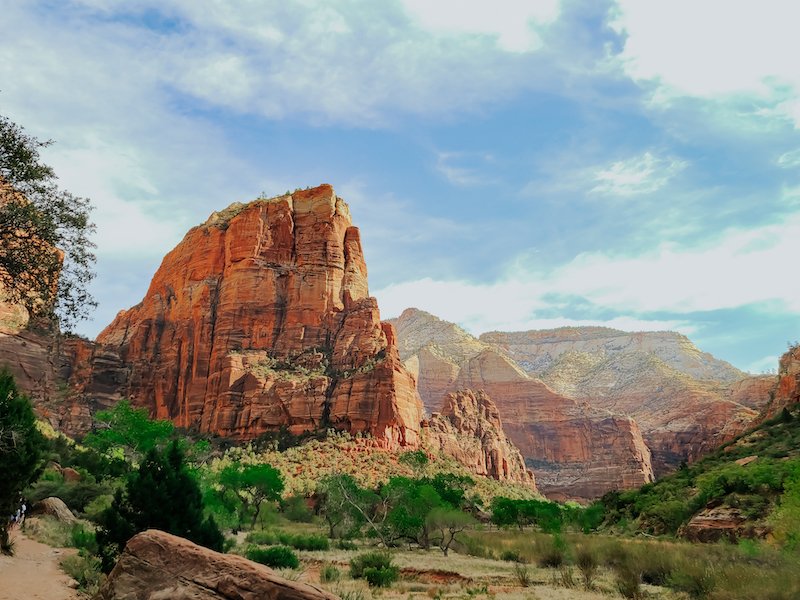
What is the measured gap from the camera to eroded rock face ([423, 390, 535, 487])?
105750 millimetres

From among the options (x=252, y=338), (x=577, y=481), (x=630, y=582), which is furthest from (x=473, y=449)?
(x=630, y=582)

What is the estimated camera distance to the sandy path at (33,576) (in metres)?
12.7

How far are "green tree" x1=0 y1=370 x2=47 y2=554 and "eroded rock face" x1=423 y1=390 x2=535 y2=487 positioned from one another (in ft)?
260

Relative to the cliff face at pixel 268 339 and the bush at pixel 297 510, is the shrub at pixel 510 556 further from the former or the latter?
the cliff face at pixel 268 339

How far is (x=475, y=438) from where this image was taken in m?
119

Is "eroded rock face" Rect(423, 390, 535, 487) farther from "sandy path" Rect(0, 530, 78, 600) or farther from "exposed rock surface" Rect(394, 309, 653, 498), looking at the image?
"sandy path" Rect(0, 530, 78, 600)

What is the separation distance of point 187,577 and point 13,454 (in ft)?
36.1

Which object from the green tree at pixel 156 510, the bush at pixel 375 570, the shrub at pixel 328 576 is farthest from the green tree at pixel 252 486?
the green tree at pixel 156 510

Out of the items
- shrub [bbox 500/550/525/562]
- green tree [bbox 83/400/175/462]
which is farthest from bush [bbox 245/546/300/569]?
green tree [bbox 83/400/175/462]

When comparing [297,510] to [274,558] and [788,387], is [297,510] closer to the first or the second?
[274,558]

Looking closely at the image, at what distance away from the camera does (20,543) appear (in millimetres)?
19344

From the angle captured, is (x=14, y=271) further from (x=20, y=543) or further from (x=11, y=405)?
(x=20, y=543)

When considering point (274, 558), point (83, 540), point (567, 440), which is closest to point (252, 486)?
point (83, 540)

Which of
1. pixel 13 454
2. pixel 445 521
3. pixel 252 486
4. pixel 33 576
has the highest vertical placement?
pixel 13 454
